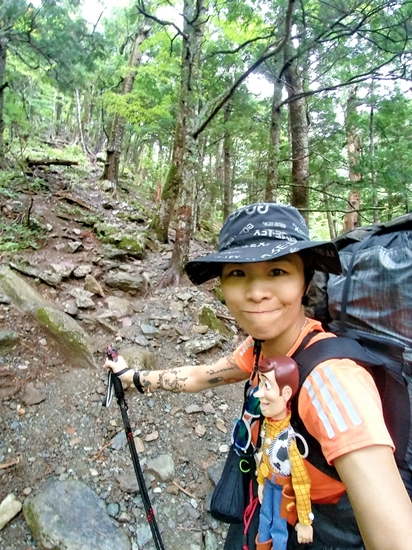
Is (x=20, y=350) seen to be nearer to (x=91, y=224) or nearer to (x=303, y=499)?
(x=303, y=499)

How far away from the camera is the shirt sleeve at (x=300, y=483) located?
119 cm

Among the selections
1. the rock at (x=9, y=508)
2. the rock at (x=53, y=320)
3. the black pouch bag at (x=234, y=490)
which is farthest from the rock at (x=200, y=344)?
the black pouch bag at (x=234, y=490)

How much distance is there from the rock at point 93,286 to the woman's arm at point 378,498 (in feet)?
16.2

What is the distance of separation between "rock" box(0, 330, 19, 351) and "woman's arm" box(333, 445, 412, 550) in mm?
4029

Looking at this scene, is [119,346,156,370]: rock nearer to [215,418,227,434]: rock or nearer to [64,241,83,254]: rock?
[215,418,227,434]: rock

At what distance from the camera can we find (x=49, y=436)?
314 centimetres

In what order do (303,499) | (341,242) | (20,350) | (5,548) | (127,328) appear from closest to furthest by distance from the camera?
(303,499)
(341,242)
(5,548)
(20,350)
(127,328)

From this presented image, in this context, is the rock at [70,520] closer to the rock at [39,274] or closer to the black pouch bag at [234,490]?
the black pouch bag at [234,490]

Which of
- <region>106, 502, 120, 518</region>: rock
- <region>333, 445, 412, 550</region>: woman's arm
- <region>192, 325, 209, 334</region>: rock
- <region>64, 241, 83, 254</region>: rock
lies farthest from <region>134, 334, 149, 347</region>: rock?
<region>333, 445, 412, 550</region>: woman's arm

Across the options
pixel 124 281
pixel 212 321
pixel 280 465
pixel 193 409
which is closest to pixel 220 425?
pixel 193 409

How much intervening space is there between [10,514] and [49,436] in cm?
71

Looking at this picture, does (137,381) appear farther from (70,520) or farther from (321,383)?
(321,383)

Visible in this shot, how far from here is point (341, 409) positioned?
3.24 feet

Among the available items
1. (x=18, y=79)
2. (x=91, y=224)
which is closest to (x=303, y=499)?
A: (x=91, y=224)
